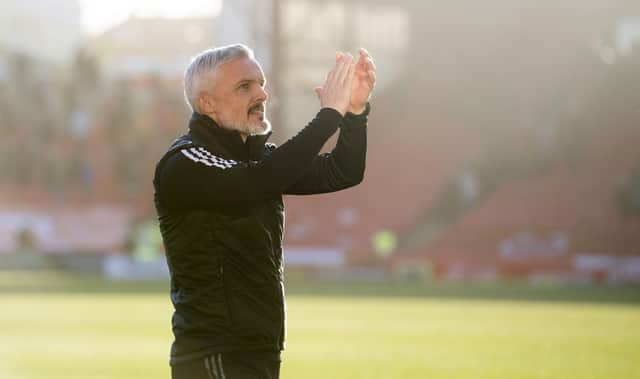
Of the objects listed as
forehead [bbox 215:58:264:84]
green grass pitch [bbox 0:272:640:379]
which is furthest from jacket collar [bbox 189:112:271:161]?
green grass pitch [bbox 0:272:640:379]

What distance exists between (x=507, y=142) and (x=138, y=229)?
47.6ft

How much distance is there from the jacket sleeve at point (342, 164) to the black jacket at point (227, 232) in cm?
3

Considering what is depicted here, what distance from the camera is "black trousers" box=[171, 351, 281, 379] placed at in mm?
4469

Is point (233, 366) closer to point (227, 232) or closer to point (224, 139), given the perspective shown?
point (227, 232)

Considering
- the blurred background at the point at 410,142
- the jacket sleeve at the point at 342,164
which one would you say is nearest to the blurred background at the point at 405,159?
the blurred background at the point at 410,142

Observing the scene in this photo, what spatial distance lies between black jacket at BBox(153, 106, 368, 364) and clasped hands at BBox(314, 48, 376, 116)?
0.20ft

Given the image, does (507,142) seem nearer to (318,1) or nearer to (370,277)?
(318,1)

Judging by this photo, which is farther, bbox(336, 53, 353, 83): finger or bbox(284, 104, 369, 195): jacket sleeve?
bbox(284, 104, 369, 195): jacket sleeve

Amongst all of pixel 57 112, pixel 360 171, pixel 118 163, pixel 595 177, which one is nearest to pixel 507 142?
pixel 595 177

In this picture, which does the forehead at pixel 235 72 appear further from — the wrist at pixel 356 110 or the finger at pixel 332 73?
the wrist at pixel 356 110

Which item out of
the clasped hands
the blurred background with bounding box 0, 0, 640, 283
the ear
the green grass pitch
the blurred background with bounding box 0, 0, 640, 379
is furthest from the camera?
the blurred background with bounding box 0, 0, 640, 283

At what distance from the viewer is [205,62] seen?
4.55 metres

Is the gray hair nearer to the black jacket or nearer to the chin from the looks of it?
the black jacket

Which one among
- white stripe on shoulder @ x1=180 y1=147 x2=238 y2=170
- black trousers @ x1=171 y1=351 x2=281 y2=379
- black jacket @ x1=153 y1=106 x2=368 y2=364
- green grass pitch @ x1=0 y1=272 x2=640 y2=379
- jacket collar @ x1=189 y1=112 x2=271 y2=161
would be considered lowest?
green grass pitch @ x1=0 y1=272 x2=640 y2=379
